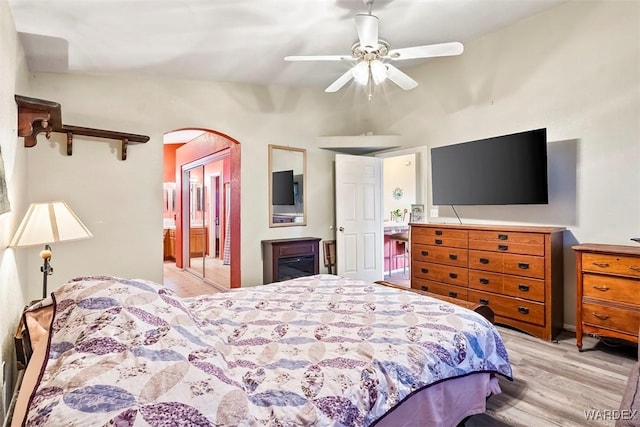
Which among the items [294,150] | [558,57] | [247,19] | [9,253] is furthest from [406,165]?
[9,253]

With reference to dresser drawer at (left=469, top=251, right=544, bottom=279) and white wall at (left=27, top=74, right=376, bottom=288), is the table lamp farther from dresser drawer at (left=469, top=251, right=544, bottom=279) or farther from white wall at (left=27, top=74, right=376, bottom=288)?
dresser drawer at (left=469, top=251, right=544, bottom=279)

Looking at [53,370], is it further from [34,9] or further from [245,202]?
[245,202]

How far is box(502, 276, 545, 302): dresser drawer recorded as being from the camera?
314cm

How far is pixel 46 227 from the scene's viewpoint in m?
2.00

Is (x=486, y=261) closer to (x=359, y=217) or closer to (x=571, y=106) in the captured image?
A: (x=571, y=106)

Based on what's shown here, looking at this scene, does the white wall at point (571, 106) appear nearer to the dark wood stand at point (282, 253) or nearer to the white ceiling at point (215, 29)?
the white ceiling at point (215, 29)

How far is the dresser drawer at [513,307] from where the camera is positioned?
10.3 feet

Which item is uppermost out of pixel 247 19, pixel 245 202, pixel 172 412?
pixel 247 19

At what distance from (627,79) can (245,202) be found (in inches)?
161

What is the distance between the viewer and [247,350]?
1523 mm

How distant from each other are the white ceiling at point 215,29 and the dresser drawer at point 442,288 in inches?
106

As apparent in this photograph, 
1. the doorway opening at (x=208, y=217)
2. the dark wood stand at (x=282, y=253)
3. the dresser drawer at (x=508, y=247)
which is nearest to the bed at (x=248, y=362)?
the dresser drawer at (x=508, y=247)

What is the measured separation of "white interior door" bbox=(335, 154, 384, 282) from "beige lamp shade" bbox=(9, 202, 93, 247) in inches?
136

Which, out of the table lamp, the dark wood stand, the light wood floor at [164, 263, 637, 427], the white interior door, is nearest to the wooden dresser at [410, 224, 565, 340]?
the light wood floor at [164, 263, 637, 427]
